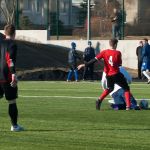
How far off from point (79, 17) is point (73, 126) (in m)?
50.0

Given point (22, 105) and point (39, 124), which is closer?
point (39, 124)

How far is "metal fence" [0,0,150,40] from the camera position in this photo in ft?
168

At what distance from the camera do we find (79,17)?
217 feet

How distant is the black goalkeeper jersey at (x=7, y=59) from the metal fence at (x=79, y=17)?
1195 inches

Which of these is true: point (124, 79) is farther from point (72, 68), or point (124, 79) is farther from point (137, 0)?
point (137, 0)

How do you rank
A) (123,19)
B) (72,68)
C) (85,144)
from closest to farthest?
(85,144), (72,68), (123,19)

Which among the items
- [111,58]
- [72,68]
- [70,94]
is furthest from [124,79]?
[72,68]

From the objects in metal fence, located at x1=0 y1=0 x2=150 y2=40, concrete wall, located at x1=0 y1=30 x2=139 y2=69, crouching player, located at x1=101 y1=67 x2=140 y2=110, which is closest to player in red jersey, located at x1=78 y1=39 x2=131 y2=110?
crouching player, located at x1=101 y1=67 x2=140 y2=110

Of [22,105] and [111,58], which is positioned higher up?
[111,58]

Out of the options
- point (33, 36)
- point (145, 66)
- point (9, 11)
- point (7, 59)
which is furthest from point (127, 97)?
point (9, 11)

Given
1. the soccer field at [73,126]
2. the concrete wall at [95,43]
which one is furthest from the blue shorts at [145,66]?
the soccer field at [73,126]

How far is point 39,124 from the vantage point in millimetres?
16812

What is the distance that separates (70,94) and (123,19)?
904 inches

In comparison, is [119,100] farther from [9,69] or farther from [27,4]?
[27,4]
